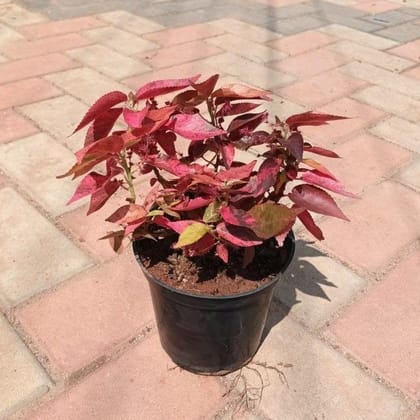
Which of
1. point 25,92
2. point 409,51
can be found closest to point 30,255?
point 25,92

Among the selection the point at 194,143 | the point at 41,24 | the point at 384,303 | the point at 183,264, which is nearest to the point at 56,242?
the point at 183,264

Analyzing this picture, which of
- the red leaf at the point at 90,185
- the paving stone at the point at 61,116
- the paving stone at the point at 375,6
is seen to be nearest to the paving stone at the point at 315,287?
the red leaf at the point at 90,185

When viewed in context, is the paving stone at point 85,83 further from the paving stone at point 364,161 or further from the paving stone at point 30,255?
the paving stone at point 364,161

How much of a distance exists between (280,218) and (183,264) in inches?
17.1

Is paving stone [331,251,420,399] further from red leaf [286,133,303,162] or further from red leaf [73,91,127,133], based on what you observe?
red leaf [73,91,127,133]

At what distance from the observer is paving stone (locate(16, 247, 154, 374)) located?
1.84 m

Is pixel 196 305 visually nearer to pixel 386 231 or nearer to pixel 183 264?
pixel 183 264

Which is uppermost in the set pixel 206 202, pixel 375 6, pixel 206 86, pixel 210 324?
pixel 206 86

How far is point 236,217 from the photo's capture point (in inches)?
50.1

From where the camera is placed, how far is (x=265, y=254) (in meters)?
1.63

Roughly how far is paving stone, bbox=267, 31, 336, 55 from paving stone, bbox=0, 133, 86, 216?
7.96 feet

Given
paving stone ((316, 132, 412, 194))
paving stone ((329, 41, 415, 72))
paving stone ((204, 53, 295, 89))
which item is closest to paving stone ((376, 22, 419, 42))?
paving stone ((329, 41, 415, 72))

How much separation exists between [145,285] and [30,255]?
A: 0.56 metres

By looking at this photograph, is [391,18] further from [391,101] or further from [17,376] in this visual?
[17,376]
